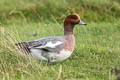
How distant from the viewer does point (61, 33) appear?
29.3 ft

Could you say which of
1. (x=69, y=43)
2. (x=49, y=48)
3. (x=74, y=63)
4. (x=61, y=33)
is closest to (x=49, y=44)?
(x=49, y=48)

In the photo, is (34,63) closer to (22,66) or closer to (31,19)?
(22,66)

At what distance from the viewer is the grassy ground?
5.67m

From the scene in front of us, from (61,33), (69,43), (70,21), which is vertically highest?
(70,21)

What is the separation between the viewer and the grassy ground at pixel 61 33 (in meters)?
5.67

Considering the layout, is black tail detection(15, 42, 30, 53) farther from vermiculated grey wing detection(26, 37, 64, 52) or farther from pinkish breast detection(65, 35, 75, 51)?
pinkish breast detection(65, 35, 75, 51)

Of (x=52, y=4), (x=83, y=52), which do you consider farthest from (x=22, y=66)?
(x=52, y=4)

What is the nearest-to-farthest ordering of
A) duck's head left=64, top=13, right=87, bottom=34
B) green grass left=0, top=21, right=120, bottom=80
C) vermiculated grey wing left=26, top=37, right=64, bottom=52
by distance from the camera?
green grass left=0, top=21, right=120, bottom=80, vermiculated grey wing left=26, top=37, right=64, bottom=52, duck's head left=64, top=13, right=87, bottom=34

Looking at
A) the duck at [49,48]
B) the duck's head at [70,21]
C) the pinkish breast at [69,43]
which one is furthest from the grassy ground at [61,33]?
the duck's head at [70,21]

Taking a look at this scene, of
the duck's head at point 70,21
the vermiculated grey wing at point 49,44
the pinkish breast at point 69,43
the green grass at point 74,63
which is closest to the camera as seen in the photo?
the green grass at point 74,63

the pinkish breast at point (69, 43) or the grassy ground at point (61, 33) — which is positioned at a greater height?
the pinkish breast at point (69, 43)

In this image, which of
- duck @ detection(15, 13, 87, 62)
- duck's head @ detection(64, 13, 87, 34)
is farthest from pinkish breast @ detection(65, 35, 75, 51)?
duck's head @ detection(64, 13, 87, 34)

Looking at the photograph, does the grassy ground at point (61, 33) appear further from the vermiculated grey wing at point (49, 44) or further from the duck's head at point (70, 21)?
the duck's head at point (70, 21)

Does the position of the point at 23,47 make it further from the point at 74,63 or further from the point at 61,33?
the point at 61,33
